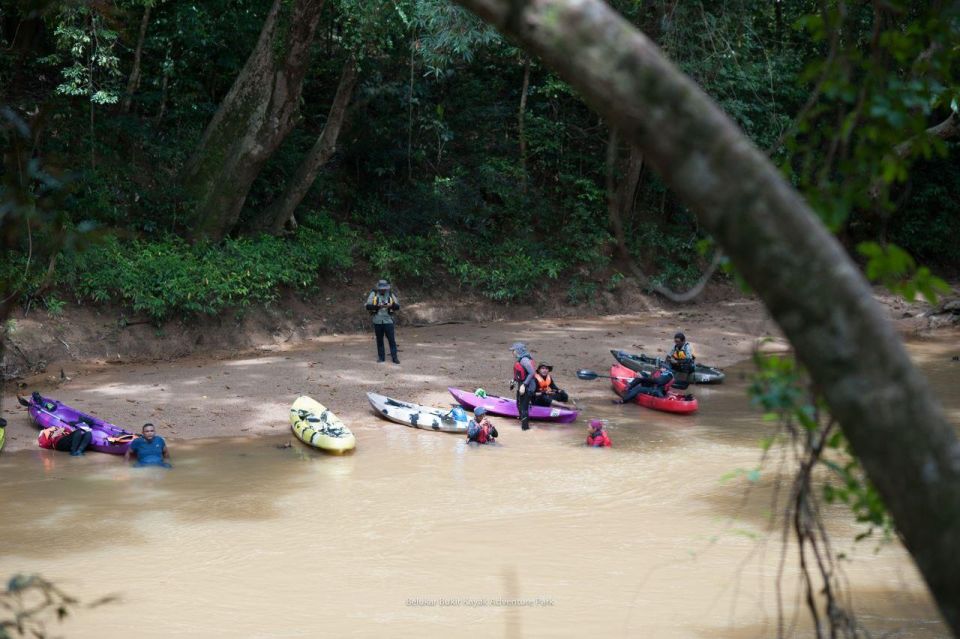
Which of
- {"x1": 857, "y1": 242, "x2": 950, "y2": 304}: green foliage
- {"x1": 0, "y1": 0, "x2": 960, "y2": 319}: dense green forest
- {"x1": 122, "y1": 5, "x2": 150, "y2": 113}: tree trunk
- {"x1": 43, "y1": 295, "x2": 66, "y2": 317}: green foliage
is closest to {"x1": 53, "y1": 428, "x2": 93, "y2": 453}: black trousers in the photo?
{"x1": 0, "y1": 0, "x2": 960, "y2": 319}: dense green forest

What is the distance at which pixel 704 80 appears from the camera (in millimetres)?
18422

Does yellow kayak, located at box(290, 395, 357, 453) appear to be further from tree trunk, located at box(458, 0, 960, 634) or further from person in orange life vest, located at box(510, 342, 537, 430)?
tree trunk, located at box(458, 0, 960, 634)

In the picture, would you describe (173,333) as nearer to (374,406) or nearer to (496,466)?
(374,406)

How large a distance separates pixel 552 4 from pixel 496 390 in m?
14.2

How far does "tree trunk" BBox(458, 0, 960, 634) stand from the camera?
6.90 feet

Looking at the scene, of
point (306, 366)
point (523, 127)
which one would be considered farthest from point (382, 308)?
point (523, 127)

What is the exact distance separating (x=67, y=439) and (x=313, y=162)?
31.0 ft

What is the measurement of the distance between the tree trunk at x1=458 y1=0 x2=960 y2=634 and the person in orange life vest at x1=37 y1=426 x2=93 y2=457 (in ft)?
38.5

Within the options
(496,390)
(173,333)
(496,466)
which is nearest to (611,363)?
(496,390)

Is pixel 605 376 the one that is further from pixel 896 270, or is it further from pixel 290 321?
pixel 896 270

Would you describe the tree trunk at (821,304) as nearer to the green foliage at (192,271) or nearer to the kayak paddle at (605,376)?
the kayak paddle at (605,376)

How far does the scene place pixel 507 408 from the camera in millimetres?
15203

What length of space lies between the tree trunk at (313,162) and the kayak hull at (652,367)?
24.2 ft

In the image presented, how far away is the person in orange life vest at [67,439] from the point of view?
41.4ft
